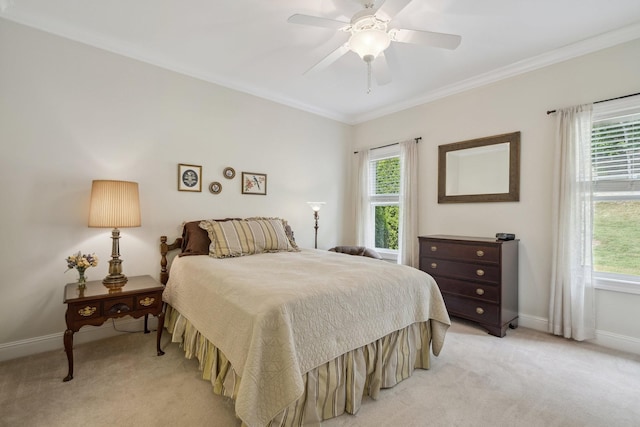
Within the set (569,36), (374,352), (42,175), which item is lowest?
(374,352)

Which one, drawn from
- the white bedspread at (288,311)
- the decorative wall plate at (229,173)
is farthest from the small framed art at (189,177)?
the white bedspread at (288,311)

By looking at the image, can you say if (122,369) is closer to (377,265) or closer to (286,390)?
(286,390)

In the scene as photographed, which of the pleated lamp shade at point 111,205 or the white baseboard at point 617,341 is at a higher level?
the pleated lamp shade at point 111,205

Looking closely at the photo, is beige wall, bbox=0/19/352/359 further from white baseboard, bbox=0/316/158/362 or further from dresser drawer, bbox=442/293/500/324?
dresser drawer, bbox=442/293/500/324

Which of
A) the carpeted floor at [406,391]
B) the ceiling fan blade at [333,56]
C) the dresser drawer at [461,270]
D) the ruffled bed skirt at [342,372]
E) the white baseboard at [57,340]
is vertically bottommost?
the carpeted floor at [406,391]

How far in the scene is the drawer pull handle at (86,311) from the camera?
2.03 meters

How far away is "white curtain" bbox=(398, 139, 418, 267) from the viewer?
3898 mm

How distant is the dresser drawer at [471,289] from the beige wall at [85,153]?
243 cm

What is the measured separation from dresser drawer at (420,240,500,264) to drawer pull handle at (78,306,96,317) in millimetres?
3134

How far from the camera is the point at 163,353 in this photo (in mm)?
2373

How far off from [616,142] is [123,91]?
4.55 meters

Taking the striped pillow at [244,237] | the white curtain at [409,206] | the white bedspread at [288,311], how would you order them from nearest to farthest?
1. the white bedspread at [288,311]
2. the striped pillow at [244,237]
3. the white curtain at [409,206]

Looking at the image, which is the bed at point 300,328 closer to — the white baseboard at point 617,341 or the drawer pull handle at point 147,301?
the drawer pull handle at point 147,301

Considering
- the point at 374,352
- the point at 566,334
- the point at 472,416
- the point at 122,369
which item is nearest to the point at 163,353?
the point at 122,369
